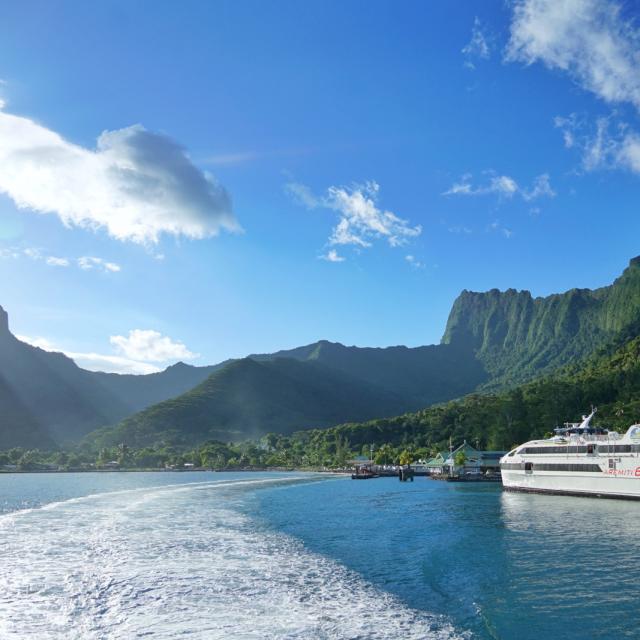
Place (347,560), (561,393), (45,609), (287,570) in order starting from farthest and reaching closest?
(561,393) < (347,560) < (287,570) < (45,609)

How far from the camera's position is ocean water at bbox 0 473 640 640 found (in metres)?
25.2

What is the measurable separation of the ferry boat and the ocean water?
46.0 feet

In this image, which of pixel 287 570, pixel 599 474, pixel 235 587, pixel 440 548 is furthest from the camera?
pixel 599 474

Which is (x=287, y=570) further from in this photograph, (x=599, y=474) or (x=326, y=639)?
(x=599, y=474)

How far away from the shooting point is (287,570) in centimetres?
3578

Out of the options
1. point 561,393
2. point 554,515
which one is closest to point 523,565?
point 554,515

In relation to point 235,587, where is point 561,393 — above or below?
above

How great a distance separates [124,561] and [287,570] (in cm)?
1019

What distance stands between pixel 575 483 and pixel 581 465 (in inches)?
105

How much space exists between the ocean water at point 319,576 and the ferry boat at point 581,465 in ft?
46.0

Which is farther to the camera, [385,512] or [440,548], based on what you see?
[385,512]

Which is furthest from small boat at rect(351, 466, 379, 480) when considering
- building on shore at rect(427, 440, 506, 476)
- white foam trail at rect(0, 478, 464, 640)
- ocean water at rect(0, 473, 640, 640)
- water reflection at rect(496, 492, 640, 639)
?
white foam trail at rect(0, 478, 464, 640)

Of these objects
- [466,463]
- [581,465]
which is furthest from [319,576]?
[466,463]

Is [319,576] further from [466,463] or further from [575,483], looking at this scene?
[466,463]
